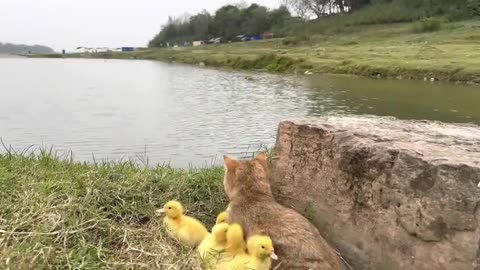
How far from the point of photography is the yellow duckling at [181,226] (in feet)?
16.4

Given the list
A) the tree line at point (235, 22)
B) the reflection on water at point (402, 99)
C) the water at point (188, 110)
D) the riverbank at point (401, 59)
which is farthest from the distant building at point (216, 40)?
the reflection on water at point (402, 99)

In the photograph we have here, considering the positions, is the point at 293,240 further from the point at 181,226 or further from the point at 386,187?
the point at 181,226

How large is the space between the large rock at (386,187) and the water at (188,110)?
18.1 feet

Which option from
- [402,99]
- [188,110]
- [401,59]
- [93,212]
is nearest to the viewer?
[93,212]

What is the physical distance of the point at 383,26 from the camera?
79812 millimetres

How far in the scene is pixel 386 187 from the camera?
470 centimetres

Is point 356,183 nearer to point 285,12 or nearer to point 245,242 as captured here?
point 245,242

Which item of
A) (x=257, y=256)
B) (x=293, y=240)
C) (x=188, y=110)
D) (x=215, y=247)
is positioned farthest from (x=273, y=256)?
(x=188, y=110)

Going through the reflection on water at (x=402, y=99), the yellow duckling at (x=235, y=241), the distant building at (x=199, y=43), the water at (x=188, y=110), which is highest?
the yellow duckling at (x=235, y=241)

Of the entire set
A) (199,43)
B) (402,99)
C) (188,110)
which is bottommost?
(402,99)

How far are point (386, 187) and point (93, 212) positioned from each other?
2.48 metres

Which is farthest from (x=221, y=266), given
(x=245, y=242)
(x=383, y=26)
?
(x=383, y=26)

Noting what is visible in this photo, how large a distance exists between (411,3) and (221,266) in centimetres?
8759

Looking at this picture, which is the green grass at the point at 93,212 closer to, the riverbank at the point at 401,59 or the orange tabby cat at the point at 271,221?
the orange tabby cat at the point at 271,221
